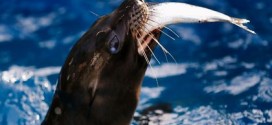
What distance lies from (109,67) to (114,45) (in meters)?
0.25

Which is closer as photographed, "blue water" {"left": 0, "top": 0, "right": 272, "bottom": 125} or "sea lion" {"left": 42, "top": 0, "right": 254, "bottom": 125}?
"sea lion" {"left": 42, "top": 0, "right": 254, "bottom": 125}

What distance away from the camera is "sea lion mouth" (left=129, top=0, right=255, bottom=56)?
393 centimetres

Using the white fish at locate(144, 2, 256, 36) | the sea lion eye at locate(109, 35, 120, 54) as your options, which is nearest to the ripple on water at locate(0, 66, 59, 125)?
the sea lion eye at locate(109, 35, 120, 54)

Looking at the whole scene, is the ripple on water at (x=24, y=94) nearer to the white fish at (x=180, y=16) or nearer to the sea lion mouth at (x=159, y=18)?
the sea lion mouth at (x=159, y=18)

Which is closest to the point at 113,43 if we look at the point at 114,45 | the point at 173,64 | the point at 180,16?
the point at 114,45

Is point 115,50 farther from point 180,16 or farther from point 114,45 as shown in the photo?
point 180,16

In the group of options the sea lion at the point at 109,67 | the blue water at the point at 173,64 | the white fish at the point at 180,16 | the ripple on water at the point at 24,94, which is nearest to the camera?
the white fish at the point at 180,16

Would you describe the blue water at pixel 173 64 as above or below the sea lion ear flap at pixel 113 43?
above

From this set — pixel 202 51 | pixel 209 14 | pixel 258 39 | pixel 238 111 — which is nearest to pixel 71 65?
pixel 209 14

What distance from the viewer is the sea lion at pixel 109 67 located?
4.40 m

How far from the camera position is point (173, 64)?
9672 mm

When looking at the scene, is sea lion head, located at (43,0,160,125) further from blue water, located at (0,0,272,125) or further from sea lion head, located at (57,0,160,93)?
blue water, located at (0,0,272,125)

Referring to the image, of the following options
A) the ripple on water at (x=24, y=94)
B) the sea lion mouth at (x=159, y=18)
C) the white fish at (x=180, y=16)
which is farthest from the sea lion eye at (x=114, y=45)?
the ripple on water at (x=24, y=94)

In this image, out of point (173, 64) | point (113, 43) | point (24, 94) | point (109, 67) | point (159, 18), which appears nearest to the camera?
point (159, 18)
